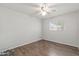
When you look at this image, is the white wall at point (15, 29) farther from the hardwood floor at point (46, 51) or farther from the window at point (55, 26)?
the window at point (55, 26)

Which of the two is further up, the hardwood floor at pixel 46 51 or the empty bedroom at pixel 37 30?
the empty bedroom at pixel 37 30

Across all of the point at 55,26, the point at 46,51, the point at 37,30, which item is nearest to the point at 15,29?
the point at 37,30

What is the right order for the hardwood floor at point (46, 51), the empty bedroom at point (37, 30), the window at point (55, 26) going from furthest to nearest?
the window at point (55, 26)
the empty bedroom at point (37, 30)
the hardwood floor at point (46, 51)

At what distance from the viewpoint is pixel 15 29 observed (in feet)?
11.8

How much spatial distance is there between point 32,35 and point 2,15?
6.27 feet

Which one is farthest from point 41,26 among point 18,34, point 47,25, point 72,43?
point 72,43

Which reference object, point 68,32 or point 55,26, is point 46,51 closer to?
point 68,32

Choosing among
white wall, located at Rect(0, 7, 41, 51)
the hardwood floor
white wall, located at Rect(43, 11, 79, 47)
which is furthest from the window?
the hardwood floor

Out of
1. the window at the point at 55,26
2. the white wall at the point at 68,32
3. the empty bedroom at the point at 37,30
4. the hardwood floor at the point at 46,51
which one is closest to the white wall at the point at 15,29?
the empty bedroom at the point at 37,30

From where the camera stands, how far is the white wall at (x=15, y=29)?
3.20m

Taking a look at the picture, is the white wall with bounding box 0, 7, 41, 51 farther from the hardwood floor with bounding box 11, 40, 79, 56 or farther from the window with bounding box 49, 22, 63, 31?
the window with bounding box 49, 22, 63, 31

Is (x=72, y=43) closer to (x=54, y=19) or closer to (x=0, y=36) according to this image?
(x=54, y=19)

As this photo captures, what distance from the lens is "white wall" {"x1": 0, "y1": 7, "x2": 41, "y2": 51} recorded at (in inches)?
126

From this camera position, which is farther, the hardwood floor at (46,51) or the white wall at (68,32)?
the white wall at (68,32)
